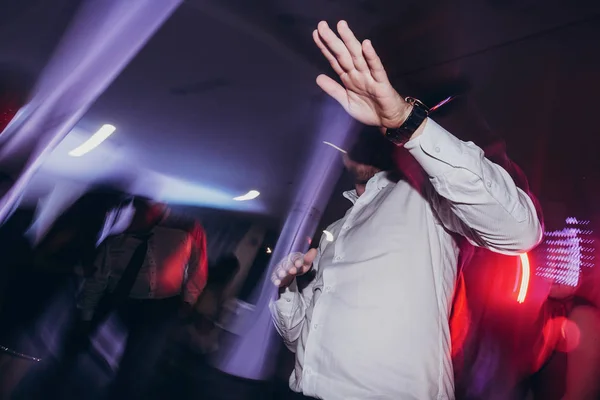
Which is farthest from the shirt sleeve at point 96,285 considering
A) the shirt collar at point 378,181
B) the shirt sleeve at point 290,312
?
the shirt collar at point 378,181

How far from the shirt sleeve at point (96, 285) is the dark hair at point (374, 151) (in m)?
2.51

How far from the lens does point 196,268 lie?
3.67 m

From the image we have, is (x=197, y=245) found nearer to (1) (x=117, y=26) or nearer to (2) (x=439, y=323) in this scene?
(1) (x=117, y=26)

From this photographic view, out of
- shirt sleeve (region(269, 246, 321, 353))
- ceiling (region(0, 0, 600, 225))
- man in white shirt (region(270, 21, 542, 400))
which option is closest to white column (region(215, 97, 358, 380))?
ceiling (region(0, 0, 600, 225))

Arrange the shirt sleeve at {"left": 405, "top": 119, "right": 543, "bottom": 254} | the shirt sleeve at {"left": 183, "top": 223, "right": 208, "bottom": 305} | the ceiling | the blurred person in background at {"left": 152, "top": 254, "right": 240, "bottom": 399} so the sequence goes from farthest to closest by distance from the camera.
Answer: the shirt sleeve at {"left": 183, "top": 223, "right": 208, "bottom": 305}, the blurred person in background at {"left": 152, "top": 254, "right": 240, "bottom": 399}, the ceiling, the shirt sleeve at {"left": 405, "top": 119, "right": 543, "bottom": 254}

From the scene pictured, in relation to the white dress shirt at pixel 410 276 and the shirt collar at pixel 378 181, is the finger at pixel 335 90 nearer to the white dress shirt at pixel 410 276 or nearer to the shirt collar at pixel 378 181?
the white dress shirt at pixel 410 276

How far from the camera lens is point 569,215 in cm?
323

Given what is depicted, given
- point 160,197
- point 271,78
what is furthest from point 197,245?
point 271,78

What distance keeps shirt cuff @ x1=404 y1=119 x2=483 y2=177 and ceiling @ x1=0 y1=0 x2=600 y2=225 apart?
70.8 inches

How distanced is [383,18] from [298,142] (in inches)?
65.7

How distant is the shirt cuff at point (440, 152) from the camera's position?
2.73ft

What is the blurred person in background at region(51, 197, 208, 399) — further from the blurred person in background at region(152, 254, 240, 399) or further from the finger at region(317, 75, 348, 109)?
the finger at region(317, 75, 348, 109)

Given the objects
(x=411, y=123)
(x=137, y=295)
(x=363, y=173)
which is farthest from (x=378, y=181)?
(x=137, y=295)

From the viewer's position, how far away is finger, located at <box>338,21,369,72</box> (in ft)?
2.76
